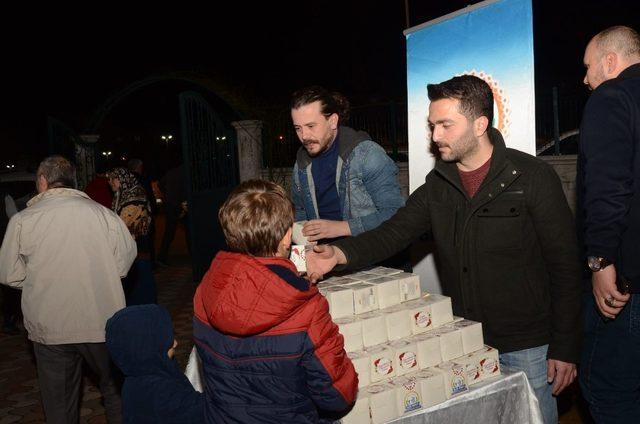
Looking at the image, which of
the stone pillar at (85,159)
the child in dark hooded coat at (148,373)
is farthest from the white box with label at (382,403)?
the stone pillar at (85,159)

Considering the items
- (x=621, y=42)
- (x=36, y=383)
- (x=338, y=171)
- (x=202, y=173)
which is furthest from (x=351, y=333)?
(x=202, y=173)

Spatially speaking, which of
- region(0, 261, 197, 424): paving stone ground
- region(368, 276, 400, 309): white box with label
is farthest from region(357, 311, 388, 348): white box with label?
region(0, 261, 197, 424): paving stone ground

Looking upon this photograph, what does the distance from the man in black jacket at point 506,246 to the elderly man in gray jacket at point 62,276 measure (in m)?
1.65

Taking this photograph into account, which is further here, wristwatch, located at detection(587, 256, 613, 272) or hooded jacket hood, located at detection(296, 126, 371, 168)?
hooded jacket hood, located at detection(296, 126, 371, 168)

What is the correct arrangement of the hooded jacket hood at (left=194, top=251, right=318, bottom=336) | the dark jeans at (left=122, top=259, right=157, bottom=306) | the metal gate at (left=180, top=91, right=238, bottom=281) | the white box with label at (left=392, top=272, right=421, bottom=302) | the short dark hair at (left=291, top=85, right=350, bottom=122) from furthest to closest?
the metal gate at (left=180, top=91, right=238, bottom=281) < the dark jeans at (left=122, top=259, right=157, bottom=306) < the short dark hair at (left=291, top=85, right=350, bottom=122) < the white box with label at (left=392, top=272, right=421, bottom=302) < the hooded jacket hood at (left=194, top=251, right=318, bottom=336)

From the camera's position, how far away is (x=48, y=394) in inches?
132

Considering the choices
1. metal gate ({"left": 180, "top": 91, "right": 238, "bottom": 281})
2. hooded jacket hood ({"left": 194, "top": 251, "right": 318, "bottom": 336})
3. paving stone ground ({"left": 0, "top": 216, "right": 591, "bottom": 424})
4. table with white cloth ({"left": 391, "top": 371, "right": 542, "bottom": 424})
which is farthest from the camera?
metal gate ({"left": 180, "top": 91, "right": 238, "bottom": 281})

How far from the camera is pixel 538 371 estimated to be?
2336 millimetres

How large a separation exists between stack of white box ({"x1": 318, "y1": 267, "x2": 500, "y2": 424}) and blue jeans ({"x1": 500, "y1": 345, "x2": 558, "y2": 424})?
7.5 inches

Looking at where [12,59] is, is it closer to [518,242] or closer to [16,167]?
[16,167]

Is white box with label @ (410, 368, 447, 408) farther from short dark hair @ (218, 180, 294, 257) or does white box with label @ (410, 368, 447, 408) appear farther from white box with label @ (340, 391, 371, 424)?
short dark hair @ (218, 180, 294, 257)

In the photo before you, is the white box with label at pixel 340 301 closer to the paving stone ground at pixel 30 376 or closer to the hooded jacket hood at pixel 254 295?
the hooded jacket hood at pixel 254 295

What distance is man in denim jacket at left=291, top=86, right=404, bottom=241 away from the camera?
3111mm

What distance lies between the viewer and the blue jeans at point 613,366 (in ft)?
7.54
